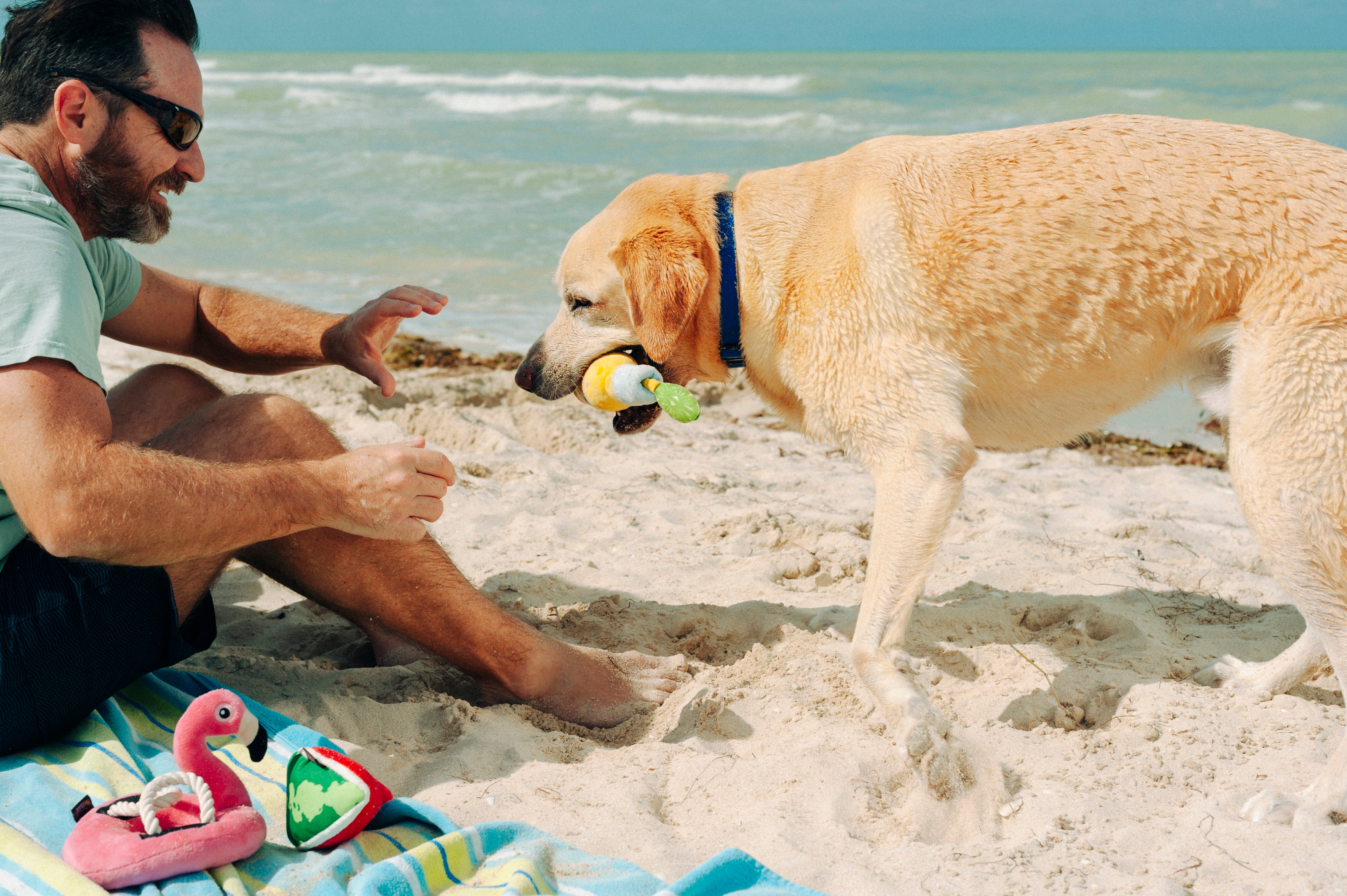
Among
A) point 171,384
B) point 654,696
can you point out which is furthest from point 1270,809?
point 171,384

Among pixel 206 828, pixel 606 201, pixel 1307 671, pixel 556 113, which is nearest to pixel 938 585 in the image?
pixel 1307 671

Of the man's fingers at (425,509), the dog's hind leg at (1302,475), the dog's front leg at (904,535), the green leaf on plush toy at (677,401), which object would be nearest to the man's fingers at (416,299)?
the green leaf on plush toy at (677,401)

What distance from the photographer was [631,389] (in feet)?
10.6

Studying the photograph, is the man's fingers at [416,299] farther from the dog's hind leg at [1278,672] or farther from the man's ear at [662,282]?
the dog's hind leg at [1278,672]

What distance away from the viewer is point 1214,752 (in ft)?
8.60

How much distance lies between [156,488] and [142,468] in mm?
52

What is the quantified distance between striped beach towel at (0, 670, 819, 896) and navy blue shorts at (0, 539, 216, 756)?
10 cm

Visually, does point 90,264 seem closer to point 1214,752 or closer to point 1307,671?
point 1214,752

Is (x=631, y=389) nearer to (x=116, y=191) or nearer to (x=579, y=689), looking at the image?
(x=579, y=689)

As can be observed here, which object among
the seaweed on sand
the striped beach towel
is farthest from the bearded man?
the seaweed on sand

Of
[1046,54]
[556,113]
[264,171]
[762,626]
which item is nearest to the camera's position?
[762,626]

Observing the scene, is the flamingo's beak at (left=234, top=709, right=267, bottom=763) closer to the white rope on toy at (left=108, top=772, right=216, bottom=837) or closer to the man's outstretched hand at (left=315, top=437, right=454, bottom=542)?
the white rope on toy at (left=108, top=772, right=216, bottom=837)

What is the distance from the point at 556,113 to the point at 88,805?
25337 mm

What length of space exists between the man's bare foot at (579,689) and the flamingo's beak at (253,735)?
2.73 feet
